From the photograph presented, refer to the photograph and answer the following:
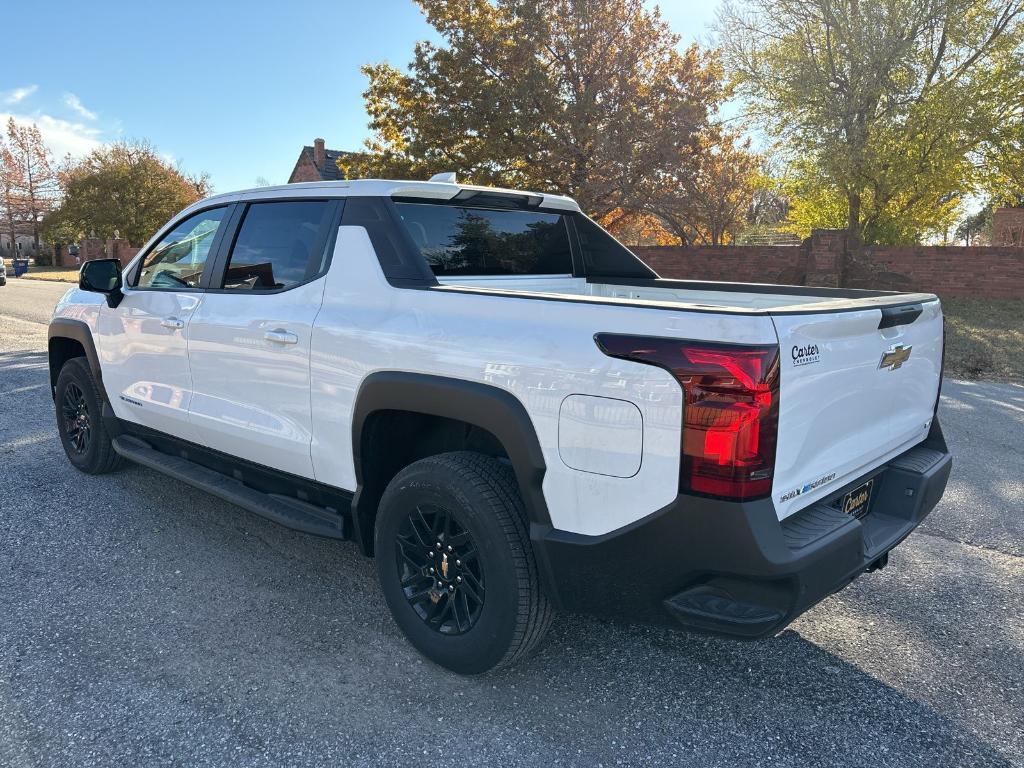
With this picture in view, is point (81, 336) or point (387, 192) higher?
point (387, 192)

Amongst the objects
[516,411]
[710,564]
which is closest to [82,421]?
[516,411]

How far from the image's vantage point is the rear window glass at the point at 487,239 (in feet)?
10.8

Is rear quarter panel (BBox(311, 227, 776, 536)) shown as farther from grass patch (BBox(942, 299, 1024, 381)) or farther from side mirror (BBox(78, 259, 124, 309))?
grass patch (BBox(942, 299, 1024, 381))

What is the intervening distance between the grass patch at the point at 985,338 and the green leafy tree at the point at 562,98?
6804 mm

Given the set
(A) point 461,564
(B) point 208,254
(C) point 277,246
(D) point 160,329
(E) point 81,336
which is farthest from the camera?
(E) point 81,336

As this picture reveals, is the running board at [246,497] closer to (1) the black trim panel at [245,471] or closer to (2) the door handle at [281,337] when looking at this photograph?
(1) the black trim panel at [245,471]

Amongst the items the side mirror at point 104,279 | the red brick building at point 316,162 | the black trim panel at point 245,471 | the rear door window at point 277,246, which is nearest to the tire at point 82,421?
the black trim panel at point 245,471

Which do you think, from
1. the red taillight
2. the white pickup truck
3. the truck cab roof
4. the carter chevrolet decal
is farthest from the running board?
the carter chevrolet decal

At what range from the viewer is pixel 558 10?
1670cm

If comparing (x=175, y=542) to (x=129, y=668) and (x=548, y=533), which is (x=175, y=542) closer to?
(x=129, y=668)

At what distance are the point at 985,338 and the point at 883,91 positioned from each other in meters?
6.65

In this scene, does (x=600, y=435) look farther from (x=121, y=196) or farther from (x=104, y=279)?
(x=121, y=196)

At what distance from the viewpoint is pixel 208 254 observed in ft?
12.4

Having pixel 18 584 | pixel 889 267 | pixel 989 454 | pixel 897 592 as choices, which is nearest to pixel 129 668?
pixel 18 584
